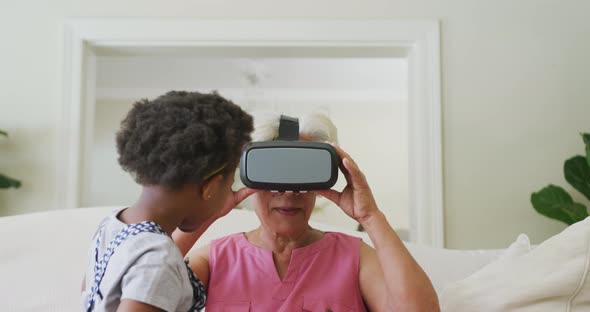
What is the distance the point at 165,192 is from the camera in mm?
782

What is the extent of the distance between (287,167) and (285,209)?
10.1 inches

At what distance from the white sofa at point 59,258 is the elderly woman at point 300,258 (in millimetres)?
206

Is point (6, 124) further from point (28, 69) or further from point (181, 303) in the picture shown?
point (181, 303)

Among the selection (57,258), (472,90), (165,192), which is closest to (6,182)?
(57,258)

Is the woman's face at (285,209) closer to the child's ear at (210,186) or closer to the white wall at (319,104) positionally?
the child's ear at (210,186)

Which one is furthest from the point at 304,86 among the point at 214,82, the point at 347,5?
the point at 347,5

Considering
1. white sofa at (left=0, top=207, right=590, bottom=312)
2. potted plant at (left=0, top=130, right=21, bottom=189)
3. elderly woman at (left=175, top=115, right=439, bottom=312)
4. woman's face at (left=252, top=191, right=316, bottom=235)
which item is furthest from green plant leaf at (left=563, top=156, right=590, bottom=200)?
potted plant at (left=0, top=130, right=21, bottom=189)

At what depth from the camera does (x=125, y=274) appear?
67 centimetres

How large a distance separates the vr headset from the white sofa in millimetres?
446

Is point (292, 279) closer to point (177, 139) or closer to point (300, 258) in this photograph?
point (300, 258)

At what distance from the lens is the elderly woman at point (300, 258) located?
104cm

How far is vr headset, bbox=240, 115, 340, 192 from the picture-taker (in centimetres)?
89

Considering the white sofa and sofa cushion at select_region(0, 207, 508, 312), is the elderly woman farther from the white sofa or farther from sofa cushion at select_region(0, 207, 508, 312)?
sofa cushion at select_region(0, 207, 508, 312)

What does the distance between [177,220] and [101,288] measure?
15cm
